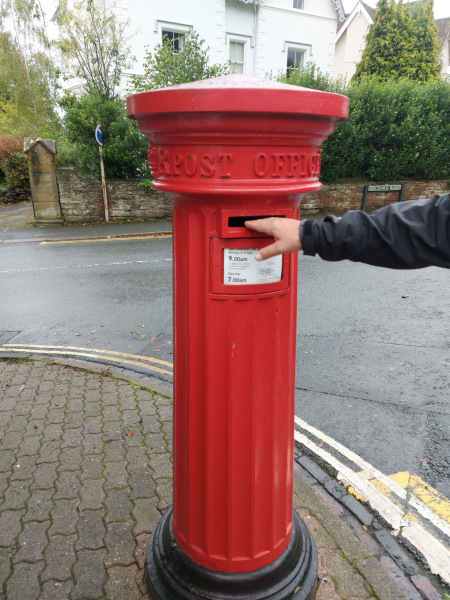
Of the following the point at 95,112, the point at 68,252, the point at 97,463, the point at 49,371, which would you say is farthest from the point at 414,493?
the point at 95,112

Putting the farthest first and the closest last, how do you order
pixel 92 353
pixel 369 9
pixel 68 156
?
1. pixel 369 9
2. pixel 68 156
3. pixel 92 353

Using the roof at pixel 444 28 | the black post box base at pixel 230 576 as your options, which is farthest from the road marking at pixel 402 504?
the roof at pixel 444 28

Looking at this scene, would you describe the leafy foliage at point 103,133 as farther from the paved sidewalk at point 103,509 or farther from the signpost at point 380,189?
the paved sidewalk at point 103,509

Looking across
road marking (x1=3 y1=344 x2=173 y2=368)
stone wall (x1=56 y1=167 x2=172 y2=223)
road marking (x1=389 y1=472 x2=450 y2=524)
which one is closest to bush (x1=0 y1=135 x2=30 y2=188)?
stone wall (x1=56 y1=167 x2=172 y2=223)

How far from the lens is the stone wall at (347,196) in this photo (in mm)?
15641

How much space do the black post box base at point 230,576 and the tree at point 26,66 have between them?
27.7m

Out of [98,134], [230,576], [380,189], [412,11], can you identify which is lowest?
[230,576]

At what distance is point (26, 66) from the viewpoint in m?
27.7

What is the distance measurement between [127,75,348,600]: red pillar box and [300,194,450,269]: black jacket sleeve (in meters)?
0.19

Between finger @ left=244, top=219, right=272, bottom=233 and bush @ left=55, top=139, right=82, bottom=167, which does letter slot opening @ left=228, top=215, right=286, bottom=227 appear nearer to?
finger @ left=244, top=219, right=272, bottom=233

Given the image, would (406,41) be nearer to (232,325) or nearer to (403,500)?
(403,500)

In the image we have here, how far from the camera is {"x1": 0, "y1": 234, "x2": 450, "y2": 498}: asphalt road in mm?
3627

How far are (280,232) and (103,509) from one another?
6.91ft

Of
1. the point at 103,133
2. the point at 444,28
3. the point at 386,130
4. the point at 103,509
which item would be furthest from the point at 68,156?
the point at 444,28
